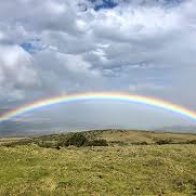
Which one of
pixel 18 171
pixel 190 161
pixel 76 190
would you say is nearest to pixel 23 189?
pixel 76 190

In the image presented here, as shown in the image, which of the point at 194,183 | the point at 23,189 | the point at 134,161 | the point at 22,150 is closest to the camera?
the point at 23,189

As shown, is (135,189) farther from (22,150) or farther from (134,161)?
(22,150)

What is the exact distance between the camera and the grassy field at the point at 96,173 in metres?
27.9

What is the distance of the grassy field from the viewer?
27.9 m

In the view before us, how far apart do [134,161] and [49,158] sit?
24.2ft

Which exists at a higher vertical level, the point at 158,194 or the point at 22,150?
the point at 22,150

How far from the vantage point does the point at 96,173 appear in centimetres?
3219

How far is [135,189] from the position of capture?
2823 cm

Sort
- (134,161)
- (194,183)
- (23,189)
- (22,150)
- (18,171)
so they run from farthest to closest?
(22,150) → (134,161) → (18,171) → (194,183) → (23,189)

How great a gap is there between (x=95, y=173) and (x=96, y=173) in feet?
0.26

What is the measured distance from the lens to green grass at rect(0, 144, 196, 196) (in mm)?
27906

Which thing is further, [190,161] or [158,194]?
[190,161]

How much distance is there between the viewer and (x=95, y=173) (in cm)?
3222

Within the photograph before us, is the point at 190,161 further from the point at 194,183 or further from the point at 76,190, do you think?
the point at 76,190
